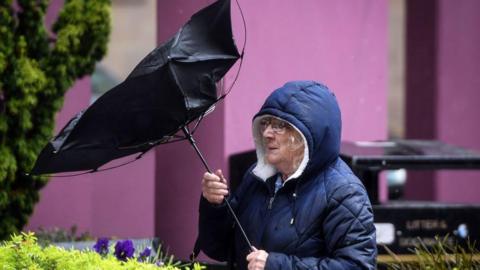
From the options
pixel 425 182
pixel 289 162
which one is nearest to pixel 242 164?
pixel 289 162

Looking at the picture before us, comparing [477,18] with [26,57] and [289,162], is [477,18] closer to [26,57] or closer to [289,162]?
[26,57]

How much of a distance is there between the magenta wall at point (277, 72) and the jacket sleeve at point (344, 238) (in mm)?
2590

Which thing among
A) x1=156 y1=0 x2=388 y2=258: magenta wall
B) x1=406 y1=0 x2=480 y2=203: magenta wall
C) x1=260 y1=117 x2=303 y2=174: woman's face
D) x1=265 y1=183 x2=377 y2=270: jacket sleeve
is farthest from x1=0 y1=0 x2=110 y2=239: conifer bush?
x1=406 y1=0 x2=480 y2=203: magenta wall

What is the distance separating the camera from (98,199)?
7.80 metres

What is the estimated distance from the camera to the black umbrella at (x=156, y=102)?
367 cm

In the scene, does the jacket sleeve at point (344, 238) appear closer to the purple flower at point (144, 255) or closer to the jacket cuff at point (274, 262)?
the jacket cuff at point (274, 262)

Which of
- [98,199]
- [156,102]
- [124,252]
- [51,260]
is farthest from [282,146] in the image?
[98,199]

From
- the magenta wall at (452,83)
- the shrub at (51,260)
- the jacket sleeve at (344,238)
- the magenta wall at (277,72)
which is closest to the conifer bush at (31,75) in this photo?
the magenta wall at (277,72)

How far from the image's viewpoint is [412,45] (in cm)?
888

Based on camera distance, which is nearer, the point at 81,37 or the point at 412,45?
the point at 81,37

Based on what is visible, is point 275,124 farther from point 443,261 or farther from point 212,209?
point 443,261

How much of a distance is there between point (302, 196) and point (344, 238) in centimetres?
24

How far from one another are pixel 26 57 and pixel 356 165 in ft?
6.24

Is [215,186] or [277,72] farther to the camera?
[277,72]
